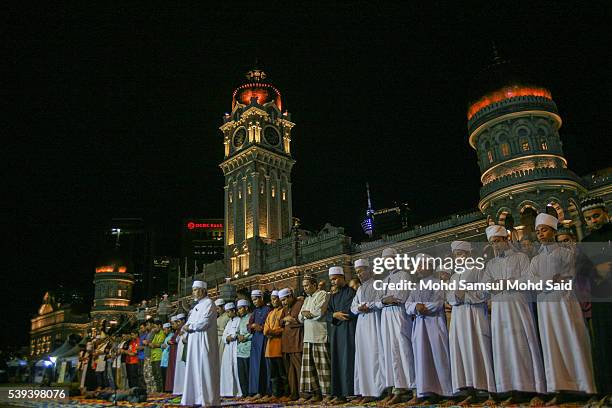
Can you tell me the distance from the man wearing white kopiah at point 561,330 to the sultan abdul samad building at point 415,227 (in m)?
1.07

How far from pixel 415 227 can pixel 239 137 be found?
2314 centimetres

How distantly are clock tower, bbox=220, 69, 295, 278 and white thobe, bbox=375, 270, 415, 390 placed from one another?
123ft

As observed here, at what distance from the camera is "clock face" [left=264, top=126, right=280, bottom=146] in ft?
163

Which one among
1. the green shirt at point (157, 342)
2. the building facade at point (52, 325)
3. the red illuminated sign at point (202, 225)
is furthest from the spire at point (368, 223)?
the green shirt at point (157, 342)

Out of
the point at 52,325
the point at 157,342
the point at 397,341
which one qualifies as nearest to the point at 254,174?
the point at 157,342

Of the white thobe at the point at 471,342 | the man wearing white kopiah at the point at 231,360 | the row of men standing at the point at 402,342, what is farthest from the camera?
the man wearing white kopiah at the point at 231,360

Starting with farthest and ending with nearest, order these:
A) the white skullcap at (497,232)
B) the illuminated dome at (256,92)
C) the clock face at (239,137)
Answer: the illuminated dome at (256,92)
the clock face at (239,137)
the white skullcap at (497,232)

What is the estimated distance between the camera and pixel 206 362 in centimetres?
767

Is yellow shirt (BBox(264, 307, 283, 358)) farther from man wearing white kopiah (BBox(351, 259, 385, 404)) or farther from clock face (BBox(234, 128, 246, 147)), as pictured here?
clock face (BBox(234, 128, 246, 147))

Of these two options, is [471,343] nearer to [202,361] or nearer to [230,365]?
[202,361]

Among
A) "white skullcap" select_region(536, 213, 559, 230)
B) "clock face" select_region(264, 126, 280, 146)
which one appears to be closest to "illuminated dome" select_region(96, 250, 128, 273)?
"clock face" select_region(264, 126, 280, 146)

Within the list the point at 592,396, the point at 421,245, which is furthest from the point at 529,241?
the point at 421,245

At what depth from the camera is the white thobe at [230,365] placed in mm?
10180

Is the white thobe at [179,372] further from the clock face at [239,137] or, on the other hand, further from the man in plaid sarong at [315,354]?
the clock face at [239,137]
